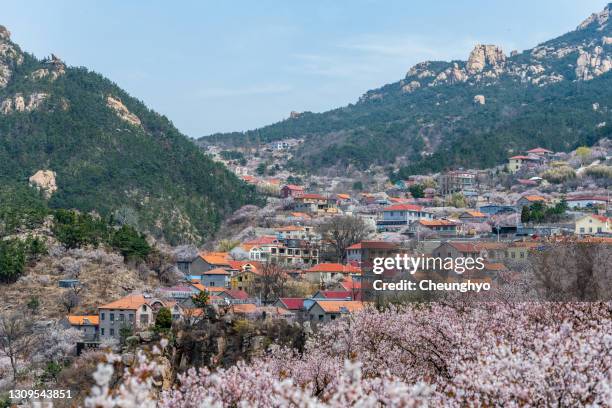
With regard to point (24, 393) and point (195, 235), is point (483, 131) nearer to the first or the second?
point (195, 235)

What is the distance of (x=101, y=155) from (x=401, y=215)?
123 feet

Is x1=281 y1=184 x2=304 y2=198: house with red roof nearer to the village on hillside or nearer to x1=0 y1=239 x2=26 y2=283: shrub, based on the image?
the village on hillside

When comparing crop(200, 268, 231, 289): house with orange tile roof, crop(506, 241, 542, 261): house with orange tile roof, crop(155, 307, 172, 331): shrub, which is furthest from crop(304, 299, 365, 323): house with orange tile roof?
crop(200, 268, 231, 289): house with orange tile roof

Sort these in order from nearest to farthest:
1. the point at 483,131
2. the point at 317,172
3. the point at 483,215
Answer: the point at 483,215 → the point at 317,172 → the point at 483,131

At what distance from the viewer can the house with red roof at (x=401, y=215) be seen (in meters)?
101

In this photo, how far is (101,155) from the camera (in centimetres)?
11394

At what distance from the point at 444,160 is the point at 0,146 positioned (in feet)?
214

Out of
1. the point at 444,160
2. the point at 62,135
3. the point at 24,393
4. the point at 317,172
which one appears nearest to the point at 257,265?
the point at 24,393

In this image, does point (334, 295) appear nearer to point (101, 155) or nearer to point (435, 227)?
point (435, 227)

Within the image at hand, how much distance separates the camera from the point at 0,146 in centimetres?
11238

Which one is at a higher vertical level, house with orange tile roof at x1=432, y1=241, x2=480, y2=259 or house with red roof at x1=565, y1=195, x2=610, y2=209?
house with red roof at x1=565, y1=195, x2=610, y2=209

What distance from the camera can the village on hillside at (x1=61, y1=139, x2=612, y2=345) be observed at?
6006 centimetres

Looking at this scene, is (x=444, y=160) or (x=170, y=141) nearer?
(x=170, y=141)

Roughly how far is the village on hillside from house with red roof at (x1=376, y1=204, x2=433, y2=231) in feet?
0.41
